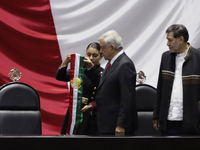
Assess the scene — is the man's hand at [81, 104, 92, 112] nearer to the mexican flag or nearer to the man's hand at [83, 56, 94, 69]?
the mexican flag

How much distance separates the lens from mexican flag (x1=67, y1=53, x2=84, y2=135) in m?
2.40

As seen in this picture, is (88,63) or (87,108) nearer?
(87,108)

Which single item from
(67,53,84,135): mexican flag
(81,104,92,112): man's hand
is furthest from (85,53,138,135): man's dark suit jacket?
(67,53,84,135): mexican flag

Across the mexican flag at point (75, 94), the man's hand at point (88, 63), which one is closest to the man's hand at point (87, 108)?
the mexican flag at point (75, 94)

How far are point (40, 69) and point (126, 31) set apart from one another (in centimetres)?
101

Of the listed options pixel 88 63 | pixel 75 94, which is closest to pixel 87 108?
pixel 75 94

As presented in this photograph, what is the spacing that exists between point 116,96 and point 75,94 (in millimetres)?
388

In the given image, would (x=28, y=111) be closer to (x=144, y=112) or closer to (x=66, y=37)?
(x=144, y=112)

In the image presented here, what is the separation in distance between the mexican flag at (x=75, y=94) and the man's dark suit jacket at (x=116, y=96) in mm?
260

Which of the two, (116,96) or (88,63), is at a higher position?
(88,63)

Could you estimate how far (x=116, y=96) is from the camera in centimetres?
214

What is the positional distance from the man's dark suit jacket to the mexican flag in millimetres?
260

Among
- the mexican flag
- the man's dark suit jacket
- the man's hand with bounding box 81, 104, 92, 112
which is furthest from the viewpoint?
the mexican flag

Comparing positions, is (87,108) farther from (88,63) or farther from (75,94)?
(88,63)
